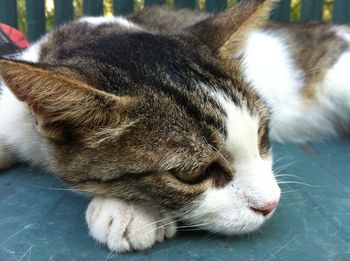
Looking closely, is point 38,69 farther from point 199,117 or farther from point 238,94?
point 238,94

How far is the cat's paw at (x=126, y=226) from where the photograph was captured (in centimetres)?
137

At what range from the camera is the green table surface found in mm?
1381

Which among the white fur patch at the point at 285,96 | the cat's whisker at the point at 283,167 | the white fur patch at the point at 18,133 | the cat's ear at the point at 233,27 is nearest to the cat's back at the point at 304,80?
the white fur patch at the point at 285,96

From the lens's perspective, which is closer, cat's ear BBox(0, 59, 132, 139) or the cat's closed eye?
cat's ear BBox(0, 59, 132, 139)

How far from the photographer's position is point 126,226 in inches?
54.3

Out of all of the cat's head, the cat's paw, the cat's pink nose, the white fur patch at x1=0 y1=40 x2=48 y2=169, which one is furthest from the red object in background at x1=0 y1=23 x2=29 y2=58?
the cat's pink nose

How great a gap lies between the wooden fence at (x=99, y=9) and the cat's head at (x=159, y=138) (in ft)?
4.10

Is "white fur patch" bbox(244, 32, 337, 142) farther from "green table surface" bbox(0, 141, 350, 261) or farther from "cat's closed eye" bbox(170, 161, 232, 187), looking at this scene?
"cat's closed eye" bbox(170, 161, 232, 187)

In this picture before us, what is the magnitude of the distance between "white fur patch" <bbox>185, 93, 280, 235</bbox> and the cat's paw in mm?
78

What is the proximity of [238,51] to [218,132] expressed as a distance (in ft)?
1.48

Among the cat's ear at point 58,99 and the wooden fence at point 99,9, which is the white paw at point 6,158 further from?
the wooden fence at point 99,9

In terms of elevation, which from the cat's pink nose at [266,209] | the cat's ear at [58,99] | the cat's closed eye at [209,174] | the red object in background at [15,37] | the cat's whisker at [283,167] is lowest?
the cat's whisker at [283,167]

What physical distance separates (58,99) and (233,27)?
23.6 inches

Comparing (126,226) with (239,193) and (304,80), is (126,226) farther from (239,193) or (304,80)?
(304,80)
